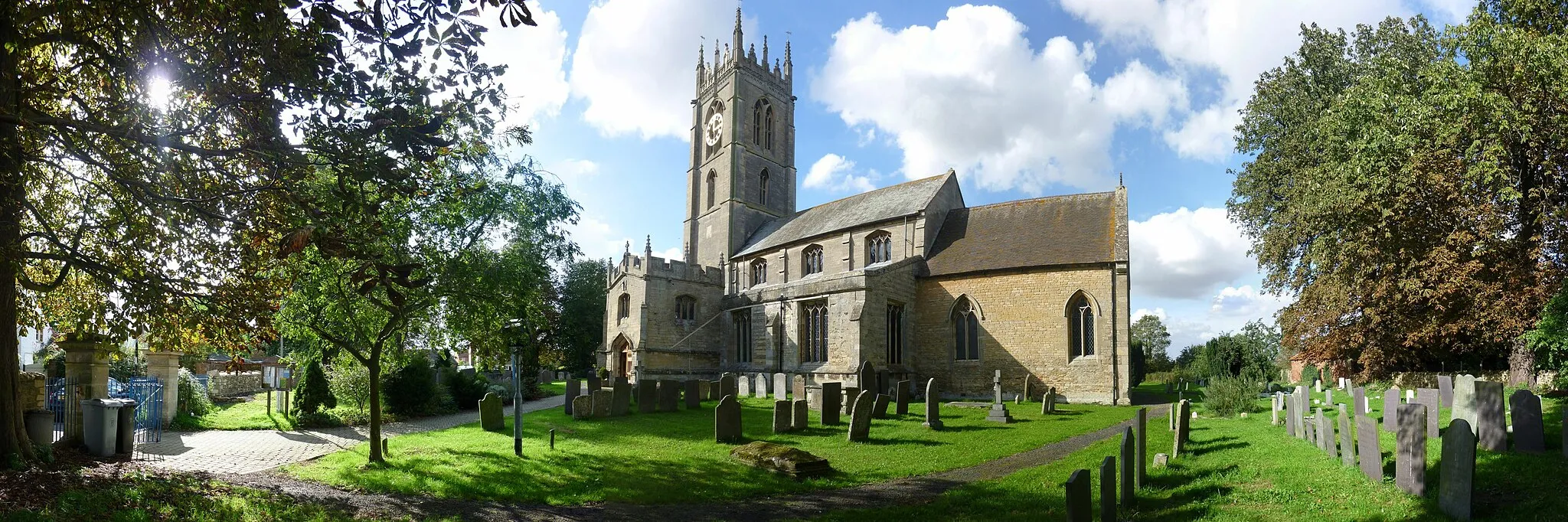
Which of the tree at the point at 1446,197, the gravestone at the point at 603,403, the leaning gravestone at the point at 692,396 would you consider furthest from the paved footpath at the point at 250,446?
the tree at the point at 1446,197

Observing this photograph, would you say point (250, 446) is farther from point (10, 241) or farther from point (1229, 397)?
point (1229, 397)

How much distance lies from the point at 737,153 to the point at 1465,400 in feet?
104

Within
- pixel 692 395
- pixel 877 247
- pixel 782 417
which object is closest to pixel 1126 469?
pixel 782 417

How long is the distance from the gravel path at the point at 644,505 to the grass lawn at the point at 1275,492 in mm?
538

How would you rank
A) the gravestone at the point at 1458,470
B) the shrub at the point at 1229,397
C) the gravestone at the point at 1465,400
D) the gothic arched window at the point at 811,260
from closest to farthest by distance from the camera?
the gravestone at the point at 1458,470 → the gravestone at the point at 1465,400 → the shrub at the point at 1229,397 → the gothic arched window at the point at 811,260

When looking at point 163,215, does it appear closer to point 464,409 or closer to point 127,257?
point 127,257

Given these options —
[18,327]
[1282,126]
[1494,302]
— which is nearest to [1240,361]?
[1282,126]

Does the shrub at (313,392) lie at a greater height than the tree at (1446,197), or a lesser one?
lesser

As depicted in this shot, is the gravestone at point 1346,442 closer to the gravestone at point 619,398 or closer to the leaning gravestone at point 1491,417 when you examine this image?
the leaning gravestone at point 1491,417

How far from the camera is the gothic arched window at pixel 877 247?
3024 cm

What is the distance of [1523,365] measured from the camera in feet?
57.1

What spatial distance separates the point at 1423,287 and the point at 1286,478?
13.7 m

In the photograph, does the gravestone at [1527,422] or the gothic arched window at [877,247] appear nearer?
the gravestone at [1527,422]

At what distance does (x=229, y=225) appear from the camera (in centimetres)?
786
